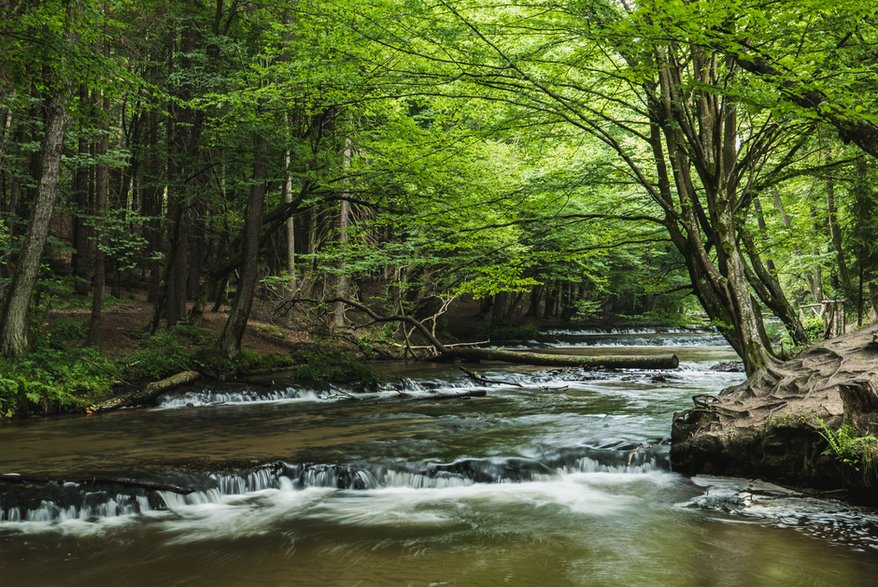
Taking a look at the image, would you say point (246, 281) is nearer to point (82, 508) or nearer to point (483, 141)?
point (483, 141)

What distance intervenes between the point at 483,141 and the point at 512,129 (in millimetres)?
853

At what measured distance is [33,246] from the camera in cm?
1200

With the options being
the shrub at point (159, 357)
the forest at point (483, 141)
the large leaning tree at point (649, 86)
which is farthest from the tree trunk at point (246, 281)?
the large leaning tree at point (649, 86)

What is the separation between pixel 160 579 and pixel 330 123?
1375cm

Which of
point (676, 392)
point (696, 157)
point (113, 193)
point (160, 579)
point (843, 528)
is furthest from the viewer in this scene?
point (113, 193)

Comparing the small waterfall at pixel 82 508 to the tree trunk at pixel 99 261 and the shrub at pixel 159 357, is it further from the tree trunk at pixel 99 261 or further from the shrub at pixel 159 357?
the tree trunk at pixel 99 261

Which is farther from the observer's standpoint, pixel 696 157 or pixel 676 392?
pixel 676 392

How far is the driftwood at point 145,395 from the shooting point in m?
11.9

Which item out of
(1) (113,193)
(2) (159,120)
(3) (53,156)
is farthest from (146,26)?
(1) (113,193)

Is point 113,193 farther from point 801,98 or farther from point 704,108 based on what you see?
point 801,98

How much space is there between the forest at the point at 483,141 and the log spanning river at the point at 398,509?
243 centimetres

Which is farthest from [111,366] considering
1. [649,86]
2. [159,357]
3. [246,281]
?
[649,86]

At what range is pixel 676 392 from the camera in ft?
48.5

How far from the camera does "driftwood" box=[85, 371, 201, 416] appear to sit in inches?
470
